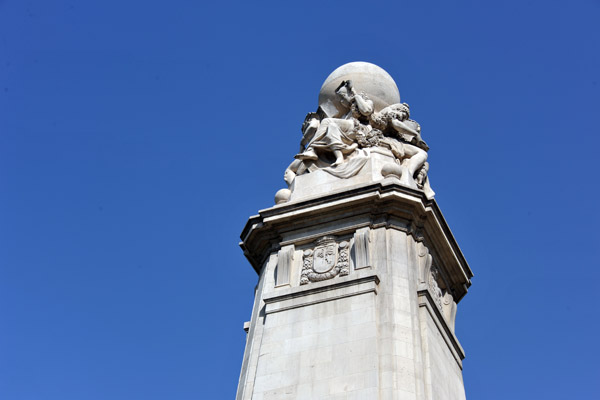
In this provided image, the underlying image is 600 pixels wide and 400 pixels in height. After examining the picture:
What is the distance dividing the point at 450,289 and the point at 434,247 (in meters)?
1.66

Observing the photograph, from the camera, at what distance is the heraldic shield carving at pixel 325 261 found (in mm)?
18750

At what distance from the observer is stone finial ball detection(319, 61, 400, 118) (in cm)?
2348

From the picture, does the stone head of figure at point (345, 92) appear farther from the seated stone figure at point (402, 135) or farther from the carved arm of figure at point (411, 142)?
the carved arm of figure at point (411, 142)

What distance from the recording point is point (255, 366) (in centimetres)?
A: 1792

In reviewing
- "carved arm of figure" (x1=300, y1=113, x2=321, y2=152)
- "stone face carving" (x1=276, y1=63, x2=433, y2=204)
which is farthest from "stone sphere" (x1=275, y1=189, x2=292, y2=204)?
"carved arm of figure" (x1=300, y1=113, x2=321, y2=152)

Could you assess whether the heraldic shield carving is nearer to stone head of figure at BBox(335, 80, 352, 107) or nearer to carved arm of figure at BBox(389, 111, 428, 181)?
carved arm of figure at BBox(389, 111, 428, 181)

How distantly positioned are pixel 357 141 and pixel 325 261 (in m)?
4.27

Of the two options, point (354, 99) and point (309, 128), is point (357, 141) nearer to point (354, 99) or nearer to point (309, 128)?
point (354, 99)

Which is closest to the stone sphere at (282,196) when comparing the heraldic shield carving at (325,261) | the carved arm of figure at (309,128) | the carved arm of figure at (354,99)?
the heraldic shield carving at (325,261)

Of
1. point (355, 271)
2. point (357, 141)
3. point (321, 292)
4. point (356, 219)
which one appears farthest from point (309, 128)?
point (321, 292)

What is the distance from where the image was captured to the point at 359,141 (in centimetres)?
2188

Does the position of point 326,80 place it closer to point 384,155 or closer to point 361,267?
point 384,155

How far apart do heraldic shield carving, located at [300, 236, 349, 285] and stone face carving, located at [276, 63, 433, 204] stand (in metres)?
1.98

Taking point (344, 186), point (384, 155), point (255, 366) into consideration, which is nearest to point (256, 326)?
point (255, 366)
